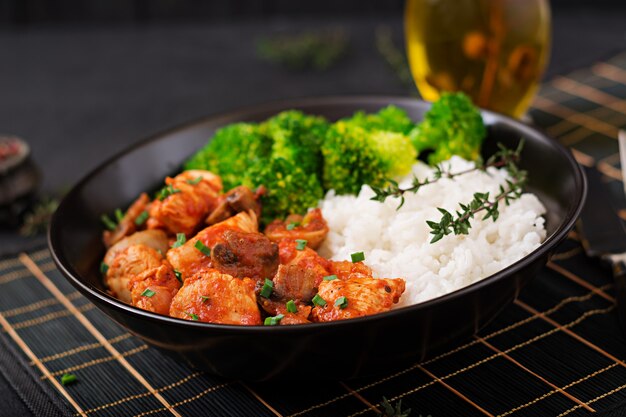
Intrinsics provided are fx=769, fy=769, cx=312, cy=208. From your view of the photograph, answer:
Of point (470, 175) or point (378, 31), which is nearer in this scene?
point (470, 175)

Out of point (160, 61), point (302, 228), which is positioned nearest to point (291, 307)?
point (302, 228)

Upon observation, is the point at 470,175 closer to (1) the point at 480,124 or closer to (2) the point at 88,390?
(1) the point at 480,124

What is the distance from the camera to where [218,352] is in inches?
98.0

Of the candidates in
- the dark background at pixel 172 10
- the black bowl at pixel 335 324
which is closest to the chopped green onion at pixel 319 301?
the black bowl at pixel 335 324

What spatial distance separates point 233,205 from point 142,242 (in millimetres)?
405

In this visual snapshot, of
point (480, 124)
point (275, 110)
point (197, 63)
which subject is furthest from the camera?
point (197, 63)

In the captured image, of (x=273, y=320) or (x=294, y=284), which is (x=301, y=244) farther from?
(x=273, y=320)

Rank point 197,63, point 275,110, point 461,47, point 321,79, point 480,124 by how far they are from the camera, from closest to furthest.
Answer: point 480,124
point 275,110
point 461,47
point 321,79
point 197,63

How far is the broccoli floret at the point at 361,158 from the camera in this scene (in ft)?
11.1

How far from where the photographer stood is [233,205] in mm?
3170

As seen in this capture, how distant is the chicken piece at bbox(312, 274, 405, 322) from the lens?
2.52m

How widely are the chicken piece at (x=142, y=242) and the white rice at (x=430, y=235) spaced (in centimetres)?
67

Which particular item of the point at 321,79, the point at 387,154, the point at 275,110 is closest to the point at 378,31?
the point at 321,79

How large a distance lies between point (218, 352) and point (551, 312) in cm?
143
